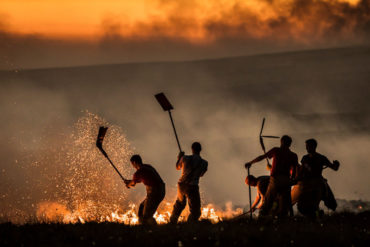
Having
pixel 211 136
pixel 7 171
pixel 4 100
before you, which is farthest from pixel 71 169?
pixel 211 136

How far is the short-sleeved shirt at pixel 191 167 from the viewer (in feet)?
49.2

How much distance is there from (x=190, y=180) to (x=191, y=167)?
0.28 metres

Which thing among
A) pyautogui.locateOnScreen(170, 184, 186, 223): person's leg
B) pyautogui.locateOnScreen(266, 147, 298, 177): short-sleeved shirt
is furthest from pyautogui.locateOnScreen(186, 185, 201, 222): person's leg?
pyautogui.locateOnScreen(266, 147, 298, 177): short-sleeved shirt

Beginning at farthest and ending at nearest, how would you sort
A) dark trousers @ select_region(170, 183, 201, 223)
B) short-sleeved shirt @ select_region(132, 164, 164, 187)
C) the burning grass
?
dark trousers @ select_region(170, 183, 201, 223) → short-sleeved shirt @ select_region(132, 164, 164, 187) → the burning grass

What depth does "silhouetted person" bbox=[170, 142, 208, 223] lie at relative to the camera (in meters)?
15.0

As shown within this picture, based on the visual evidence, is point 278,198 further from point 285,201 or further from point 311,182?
point 311,182

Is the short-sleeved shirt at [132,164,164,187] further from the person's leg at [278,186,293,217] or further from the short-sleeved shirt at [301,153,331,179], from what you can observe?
the short-sleeved shirt at [301,153,331,179]

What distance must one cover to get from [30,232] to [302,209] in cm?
553

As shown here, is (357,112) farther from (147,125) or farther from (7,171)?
(7,171)

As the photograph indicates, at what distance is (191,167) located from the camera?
15.0 metres

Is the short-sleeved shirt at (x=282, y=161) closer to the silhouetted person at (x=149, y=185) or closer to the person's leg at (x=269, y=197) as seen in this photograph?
the person's leg at (x=269, y=197)

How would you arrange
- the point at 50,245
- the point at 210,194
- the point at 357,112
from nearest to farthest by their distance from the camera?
the point at 50,245
the point at 210,194
the point at 357,112

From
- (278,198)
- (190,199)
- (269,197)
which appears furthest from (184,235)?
(278,198)

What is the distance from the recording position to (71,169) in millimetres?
51125
